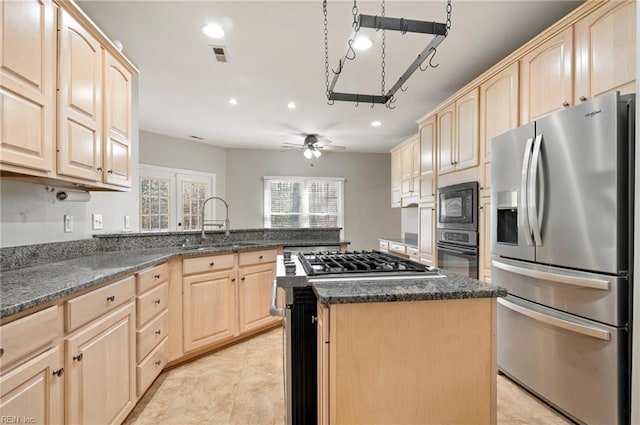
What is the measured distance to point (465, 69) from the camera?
2.87 meters

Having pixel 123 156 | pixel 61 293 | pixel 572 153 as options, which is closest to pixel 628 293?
pixel 572 153

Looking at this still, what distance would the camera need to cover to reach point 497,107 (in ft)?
8.20

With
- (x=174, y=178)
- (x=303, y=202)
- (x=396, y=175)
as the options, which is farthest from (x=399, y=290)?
(x=303, y=202)

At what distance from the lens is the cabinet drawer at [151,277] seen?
194 cm

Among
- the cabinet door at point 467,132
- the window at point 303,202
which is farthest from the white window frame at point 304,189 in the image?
the cabinet door at point 467,132

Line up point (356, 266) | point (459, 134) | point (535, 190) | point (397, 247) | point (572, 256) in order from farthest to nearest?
point (397, 247), point (459, 134), point (535, 190), point (572, 256), point (356, 266)

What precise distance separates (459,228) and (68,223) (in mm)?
3195

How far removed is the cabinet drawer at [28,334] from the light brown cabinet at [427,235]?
10.5 ft

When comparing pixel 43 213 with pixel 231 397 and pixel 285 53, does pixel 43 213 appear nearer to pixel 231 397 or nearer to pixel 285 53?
pixel 231 397

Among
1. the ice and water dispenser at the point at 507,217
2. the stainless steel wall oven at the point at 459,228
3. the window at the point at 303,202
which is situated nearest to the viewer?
the ice and water dispenser at the point at 507,217

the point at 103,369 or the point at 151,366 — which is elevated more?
the point at 103,369

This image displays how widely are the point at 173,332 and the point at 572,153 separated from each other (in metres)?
3.00

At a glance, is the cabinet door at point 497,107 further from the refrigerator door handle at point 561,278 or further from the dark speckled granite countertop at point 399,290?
the dark speckled granite countertop at point 399,290

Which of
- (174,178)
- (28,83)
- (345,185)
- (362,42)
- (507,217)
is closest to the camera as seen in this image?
(28,83)
